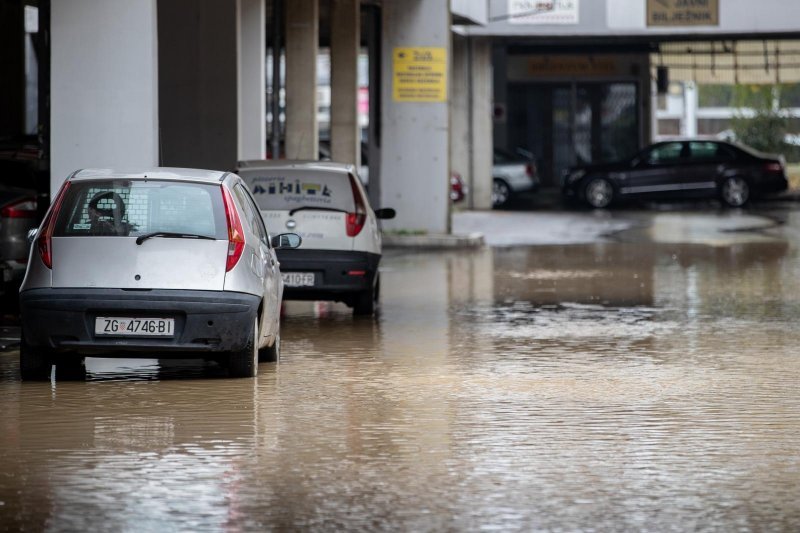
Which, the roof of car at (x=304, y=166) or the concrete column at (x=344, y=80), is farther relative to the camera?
the concrete column at (x=344, y=80)

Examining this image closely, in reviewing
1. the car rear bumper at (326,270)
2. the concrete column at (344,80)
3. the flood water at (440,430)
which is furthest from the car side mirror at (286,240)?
the concrete column at (344,80)

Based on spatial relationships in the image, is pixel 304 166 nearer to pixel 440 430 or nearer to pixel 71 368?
pixel 71 368

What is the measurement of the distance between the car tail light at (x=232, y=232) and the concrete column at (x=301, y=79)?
764 inches

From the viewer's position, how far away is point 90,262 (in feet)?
35.4

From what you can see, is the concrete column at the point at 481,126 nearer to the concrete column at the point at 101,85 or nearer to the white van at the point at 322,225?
the white van at the point at 322,225

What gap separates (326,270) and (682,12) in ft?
80.7

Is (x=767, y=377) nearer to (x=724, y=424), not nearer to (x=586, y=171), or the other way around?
(x=724, y=424)

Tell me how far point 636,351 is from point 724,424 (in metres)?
3.72

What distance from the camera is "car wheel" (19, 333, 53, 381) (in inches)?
434

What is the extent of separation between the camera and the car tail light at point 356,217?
15.7m

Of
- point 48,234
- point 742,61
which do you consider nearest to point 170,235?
point 48,234

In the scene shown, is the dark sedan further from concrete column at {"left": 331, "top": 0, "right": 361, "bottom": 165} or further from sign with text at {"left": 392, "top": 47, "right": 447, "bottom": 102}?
sign with text at {"left": 392, "top": 47, "right": 447, "bottom": 102}

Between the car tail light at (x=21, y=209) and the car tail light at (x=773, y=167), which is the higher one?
the car tail light at (x=773, y=167)

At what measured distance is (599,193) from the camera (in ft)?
132
